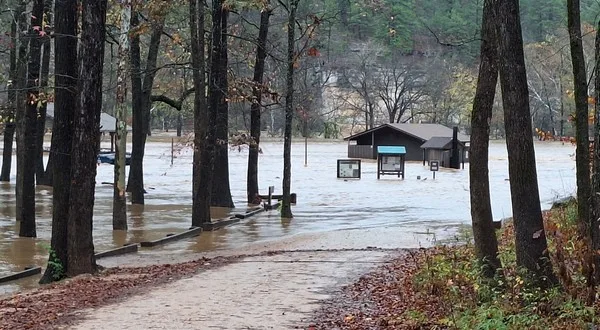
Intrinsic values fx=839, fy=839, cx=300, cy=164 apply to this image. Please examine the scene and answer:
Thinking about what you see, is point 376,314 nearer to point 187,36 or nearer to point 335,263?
point 335,263

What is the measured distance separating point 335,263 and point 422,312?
638 centimetres

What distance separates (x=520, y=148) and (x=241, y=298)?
423 centimetres

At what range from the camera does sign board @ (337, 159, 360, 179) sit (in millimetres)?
53156

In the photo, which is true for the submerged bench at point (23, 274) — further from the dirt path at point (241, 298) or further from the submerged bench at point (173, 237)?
the submerged bench at point (173, 237)

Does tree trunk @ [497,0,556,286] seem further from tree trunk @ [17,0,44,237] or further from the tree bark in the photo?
tree trunk @ [17,0,44,237]

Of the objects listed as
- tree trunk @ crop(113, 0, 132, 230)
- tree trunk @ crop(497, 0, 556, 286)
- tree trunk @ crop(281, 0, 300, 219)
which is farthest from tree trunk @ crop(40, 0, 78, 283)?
tree trunk @ crop(281, 0, 300, 219)

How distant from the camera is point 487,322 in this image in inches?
298

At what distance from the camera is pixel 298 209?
1283 inches

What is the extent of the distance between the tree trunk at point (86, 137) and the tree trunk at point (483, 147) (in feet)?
23.0

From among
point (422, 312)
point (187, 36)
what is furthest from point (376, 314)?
point (187, 36)

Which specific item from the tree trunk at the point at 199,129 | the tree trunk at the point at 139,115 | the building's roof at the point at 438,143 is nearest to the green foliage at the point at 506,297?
the tree trunk at the point at 199,129

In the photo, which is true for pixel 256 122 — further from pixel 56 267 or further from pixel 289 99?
pixel 56 267

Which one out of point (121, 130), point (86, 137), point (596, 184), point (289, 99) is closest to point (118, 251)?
point (86, 137)

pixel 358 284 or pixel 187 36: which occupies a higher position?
pixel 187 36
